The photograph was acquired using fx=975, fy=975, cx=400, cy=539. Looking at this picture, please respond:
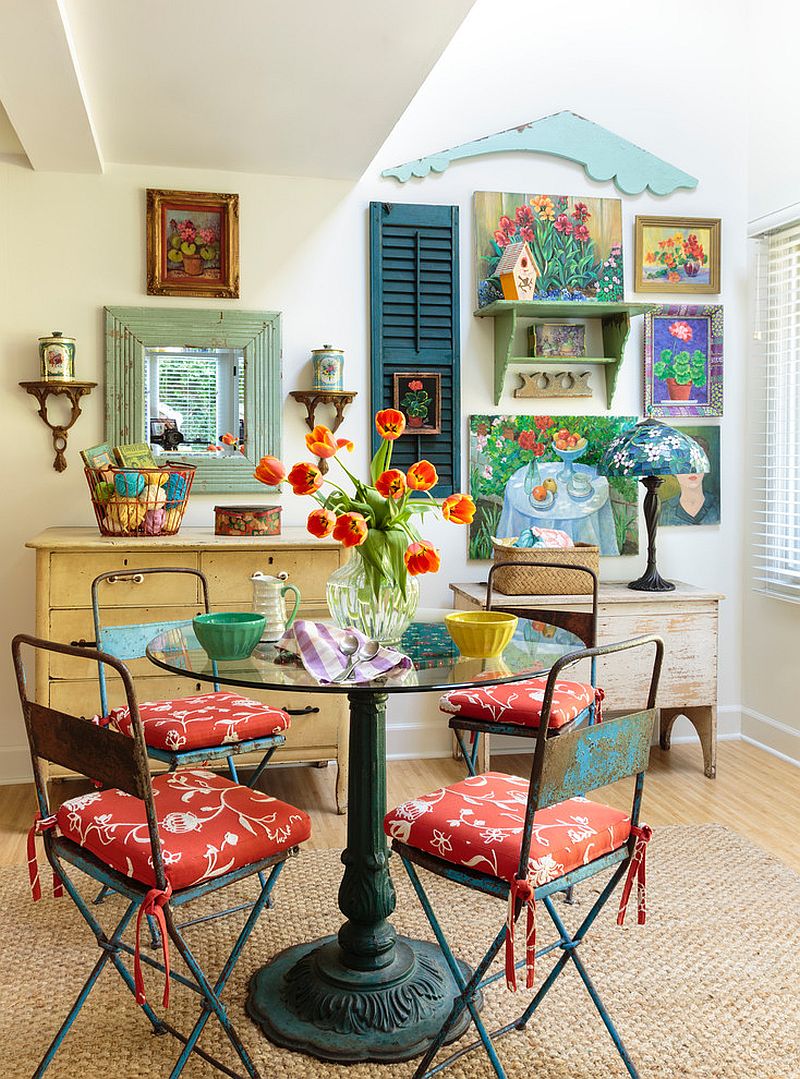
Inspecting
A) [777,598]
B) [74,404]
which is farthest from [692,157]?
[74,404]

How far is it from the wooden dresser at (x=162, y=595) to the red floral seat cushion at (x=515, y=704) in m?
0.82

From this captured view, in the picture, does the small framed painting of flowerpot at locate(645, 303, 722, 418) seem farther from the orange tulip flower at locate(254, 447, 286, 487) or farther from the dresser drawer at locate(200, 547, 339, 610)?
the orange tulip flower at locate(254, 447, 286, 487)

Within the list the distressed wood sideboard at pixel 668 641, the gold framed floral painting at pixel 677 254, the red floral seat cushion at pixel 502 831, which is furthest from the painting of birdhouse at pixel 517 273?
the red floral seat cushion at pixel 502 831

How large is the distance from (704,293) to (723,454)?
0.72 metres

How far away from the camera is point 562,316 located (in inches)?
162

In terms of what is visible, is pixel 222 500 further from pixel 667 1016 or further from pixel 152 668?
pixel 667 1016

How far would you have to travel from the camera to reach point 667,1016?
2.20 metres

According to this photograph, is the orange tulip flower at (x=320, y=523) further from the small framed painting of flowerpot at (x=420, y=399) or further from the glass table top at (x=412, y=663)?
the small framed painting of flowerpot at (x=420, y=399)

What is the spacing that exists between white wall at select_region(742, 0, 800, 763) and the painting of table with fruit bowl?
2.04ft

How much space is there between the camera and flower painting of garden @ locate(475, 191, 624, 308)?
409 cm

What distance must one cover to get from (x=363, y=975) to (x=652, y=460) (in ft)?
7.68

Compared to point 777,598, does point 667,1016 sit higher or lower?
lower

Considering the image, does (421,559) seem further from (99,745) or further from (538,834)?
(99,745)

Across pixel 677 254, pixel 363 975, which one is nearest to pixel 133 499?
pixel 363 975
